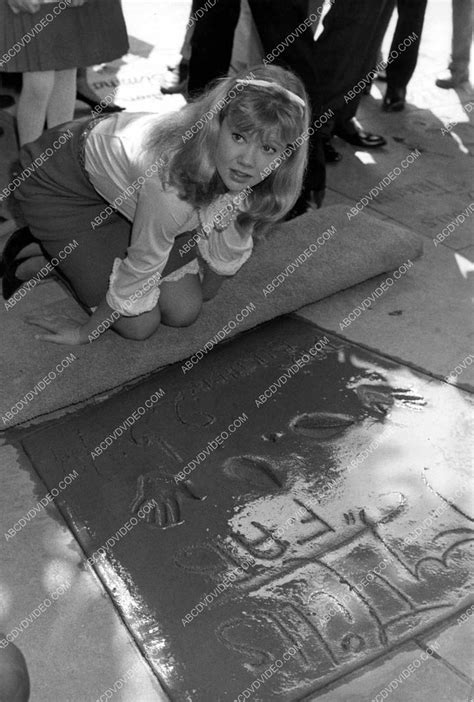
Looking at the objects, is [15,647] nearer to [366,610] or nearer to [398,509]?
[366,610]

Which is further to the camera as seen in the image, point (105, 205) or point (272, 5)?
point (272, 5)

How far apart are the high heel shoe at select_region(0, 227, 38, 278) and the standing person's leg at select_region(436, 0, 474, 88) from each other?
2796mm

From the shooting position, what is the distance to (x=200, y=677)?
70.0 inches

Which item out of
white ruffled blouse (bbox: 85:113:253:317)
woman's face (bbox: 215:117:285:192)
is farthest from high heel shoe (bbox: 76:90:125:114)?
woman's face (bbox: 215:117:285:192)

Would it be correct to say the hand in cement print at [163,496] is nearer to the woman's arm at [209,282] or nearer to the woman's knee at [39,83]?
the woman's arm at [209,282]

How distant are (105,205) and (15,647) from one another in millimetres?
1470

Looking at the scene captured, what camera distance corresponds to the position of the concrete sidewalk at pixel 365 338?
1.78 meters

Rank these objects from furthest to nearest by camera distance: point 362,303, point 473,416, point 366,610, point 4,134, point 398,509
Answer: point 4,134
point 362,303
point 473,416
point 398,509
point 366,610

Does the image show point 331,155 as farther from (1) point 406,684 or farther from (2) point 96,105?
(1) point 406,684

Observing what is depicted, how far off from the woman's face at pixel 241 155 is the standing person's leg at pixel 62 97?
134 cm

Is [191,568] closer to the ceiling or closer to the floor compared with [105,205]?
closer to the floor

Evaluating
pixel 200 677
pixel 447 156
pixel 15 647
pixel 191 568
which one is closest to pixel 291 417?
pixel 191 568

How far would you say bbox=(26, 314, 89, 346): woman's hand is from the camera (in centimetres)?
268

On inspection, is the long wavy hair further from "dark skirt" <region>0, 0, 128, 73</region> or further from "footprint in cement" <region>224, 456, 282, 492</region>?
"dark skirt" <region>0, 0, 128, 73</region>
